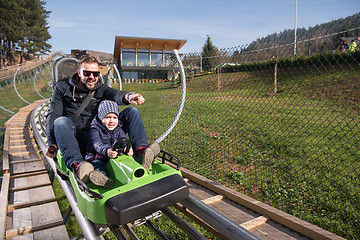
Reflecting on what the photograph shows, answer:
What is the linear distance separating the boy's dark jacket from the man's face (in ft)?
1.94

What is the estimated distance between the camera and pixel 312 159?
4.47 metres

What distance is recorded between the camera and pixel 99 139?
2684 mm

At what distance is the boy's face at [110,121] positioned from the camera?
277 cm

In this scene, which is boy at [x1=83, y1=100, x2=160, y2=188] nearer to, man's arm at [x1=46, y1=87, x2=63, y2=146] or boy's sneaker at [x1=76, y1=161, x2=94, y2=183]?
boy's sneaker at [x1=76, y1=161, x2=94, y2=183]

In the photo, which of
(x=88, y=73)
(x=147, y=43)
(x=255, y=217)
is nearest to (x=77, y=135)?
(x=88, y=73)

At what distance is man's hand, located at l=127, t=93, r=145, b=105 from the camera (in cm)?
302

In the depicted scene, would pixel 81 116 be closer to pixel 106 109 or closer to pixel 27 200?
pixel 106 109

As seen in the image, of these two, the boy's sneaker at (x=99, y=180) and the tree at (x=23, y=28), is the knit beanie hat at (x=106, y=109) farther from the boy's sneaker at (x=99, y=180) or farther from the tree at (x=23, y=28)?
the tree at (x=23, y=28)

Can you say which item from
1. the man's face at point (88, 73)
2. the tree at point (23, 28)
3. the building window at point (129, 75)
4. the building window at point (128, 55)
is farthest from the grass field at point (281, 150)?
the tree at point (23, 28)

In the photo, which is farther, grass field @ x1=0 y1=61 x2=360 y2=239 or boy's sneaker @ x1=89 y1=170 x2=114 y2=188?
grass field @ x1=0 y1=61 x2=360 y2=239

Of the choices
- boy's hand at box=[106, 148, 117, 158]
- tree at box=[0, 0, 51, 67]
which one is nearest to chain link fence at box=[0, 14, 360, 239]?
boy's hand at box=[106, 148, 117, 158]

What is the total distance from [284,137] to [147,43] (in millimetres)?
27630

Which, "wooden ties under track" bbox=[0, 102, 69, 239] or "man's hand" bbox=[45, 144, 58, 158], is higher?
Answer: "man's hand" bbox=[45, 144, 58, 158]

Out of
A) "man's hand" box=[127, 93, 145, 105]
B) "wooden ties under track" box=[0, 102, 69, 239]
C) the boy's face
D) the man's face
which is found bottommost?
"wooden ties under track" box=[0, 102, 69, 239]
